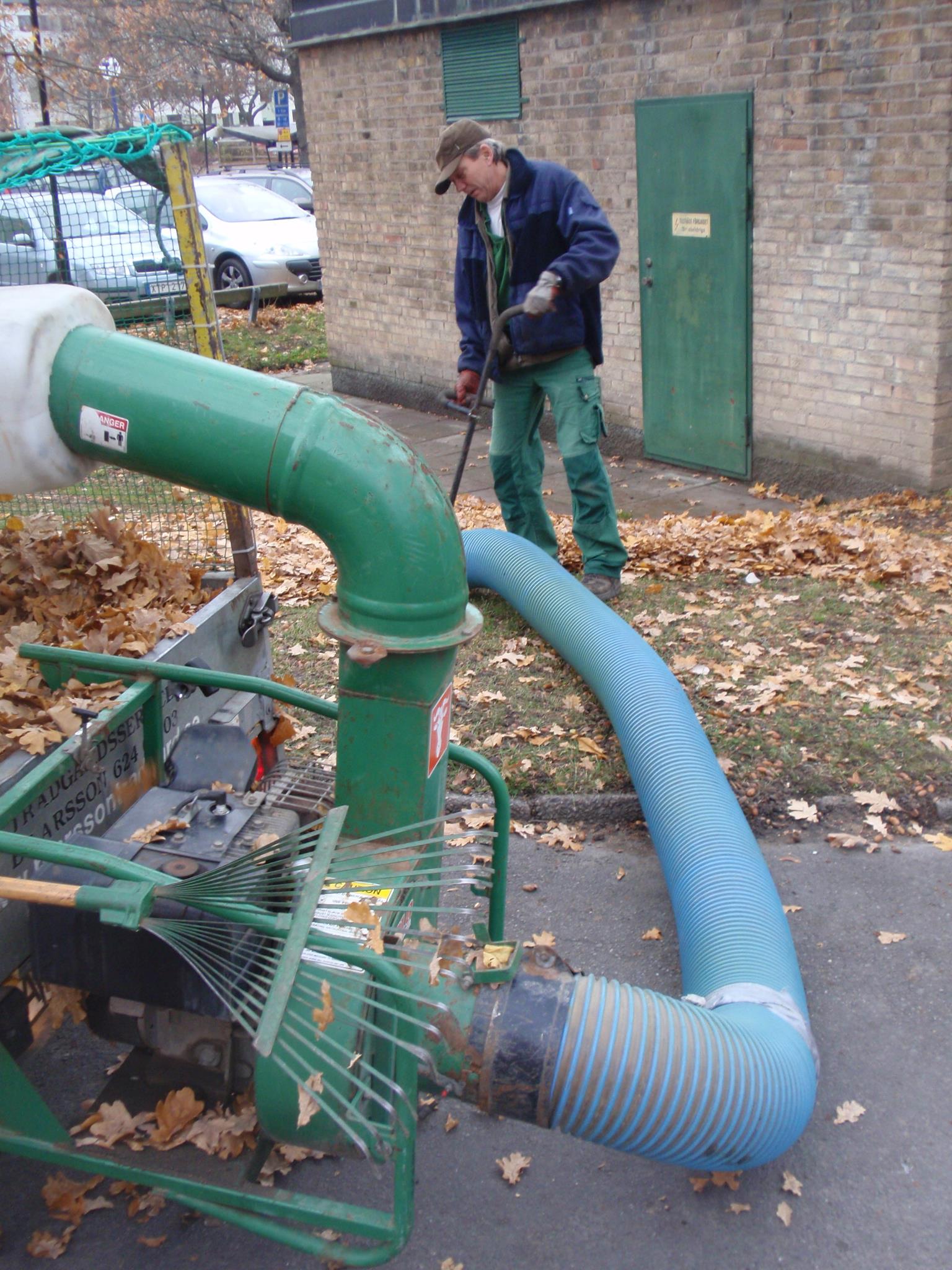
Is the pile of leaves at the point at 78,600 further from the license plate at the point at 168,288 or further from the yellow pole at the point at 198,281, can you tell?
the license plate at the point at 168,288

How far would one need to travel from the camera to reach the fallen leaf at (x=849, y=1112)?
322cm

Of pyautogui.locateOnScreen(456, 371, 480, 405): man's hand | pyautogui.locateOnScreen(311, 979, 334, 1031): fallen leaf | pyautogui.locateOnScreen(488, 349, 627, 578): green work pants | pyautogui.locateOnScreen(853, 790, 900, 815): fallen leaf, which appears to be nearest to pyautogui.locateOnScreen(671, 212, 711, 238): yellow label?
pyautogui.locateOnScreen(488, 349, 627, 578): green work pants

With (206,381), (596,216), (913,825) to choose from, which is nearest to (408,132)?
(596,216)

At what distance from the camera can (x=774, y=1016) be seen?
9.80 feet

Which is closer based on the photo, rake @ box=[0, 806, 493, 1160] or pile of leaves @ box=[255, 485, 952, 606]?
rake @ box=[0, 806, 493, 1160]

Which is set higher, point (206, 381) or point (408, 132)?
point (408, 132)

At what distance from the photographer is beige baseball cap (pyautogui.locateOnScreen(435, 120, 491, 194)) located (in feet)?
18.2

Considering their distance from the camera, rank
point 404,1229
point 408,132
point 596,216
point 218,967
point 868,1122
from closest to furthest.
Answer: point 404,1229
point 218,967
point 868,1122
point 596,216
point 408,132

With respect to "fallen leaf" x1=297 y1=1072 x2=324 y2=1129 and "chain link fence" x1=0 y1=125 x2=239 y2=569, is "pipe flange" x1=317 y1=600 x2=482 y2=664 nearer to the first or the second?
"fallen leaf" x1=297 y1=1072 x2=324 y2=1129

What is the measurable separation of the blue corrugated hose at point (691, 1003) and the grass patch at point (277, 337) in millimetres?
10425

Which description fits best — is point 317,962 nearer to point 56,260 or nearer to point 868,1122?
point 868,1122

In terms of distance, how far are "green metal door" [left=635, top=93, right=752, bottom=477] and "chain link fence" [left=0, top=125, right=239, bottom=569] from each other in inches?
182

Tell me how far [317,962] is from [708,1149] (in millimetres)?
988

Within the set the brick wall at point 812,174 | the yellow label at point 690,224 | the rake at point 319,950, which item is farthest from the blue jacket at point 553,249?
the rake at point 319,950
